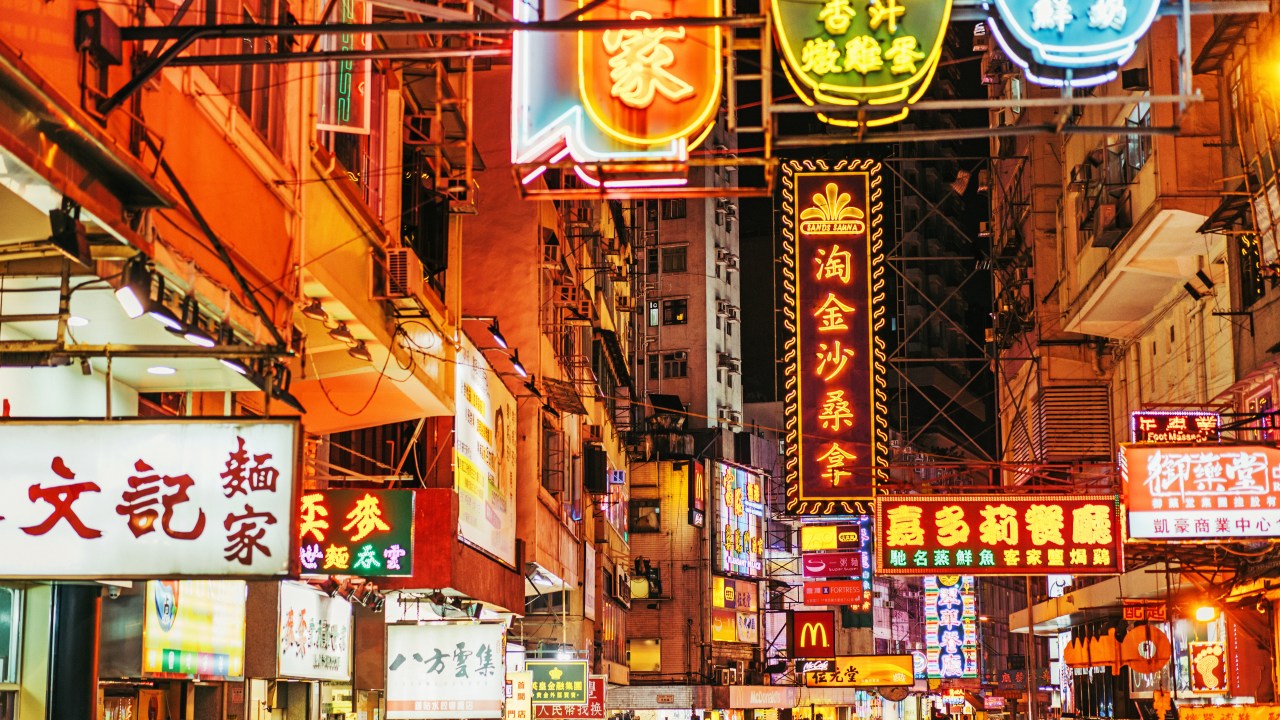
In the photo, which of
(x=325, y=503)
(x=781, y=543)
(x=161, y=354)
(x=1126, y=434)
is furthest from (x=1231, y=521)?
(x=781, y=543)

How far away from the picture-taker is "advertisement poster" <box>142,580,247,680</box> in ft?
35.5

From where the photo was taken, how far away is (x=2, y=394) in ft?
30.8

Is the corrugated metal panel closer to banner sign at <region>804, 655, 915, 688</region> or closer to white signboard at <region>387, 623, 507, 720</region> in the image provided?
banner sign at <region>804, 655, 915, 688</region>

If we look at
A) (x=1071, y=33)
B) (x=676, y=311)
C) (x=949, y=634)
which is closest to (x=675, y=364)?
(x=676, y=311)

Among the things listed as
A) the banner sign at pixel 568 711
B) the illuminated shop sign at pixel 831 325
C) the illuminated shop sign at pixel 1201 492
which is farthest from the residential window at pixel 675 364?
the illuminated shop sign at pixel 1201 492

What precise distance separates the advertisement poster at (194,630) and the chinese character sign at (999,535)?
976 centimetres

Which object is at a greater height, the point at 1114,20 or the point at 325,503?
the point at 1114,20

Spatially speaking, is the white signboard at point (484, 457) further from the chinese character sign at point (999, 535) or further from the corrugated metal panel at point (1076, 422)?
the corrugated metal panel at point (1076, 422)

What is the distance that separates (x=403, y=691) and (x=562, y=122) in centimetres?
852

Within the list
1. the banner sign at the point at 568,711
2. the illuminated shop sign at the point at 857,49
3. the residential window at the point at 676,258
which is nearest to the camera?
the illuminated shop sign at the point at 857,49

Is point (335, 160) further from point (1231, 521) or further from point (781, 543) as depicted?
point (781, 543)

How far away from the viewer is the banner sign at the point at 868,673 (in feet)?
129

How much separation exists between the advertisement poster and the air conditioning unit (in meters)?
3.10

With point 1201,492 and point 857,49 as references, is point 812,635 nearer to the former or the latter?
point 1201,492
